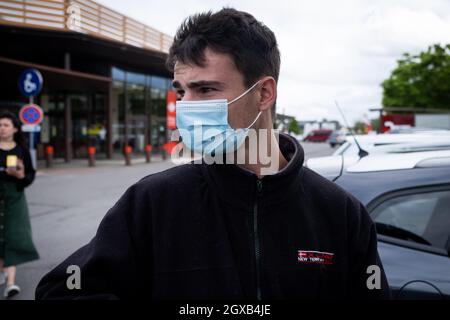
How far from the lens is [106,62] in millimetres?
22703

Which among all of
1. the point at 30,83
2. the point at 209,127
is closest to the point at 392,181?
the point at 209,127

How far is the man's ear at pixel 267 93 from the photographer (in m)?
1.74

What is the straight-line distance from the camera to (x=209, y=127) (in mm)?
1780

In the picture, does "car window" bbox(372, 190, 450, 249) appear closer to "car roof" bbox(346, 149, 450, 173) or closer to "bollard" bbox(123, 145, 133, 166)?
"car roof" bbox(346, 149, 450, 173)

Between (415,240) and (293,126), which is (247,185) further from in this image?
(293,126)

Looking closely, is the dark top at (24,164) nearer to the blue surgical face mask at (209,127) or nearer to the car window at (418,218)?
the blue surgical face mask at (209,127)

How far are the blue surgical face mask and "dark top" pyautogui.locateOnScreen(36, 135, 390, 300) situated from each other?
166 mm

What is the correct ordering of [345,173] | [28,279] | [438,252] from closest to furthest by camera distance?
[438,252] → [345,173] → [28,279]

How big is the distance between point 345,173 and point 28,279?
3881 mm

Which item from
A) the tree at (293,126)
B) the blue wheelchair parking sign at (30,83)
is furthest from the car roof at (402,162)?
the blue wheelchair parking sign at (30,83)

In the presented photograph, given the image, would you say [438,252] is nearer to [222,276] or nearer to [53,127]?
[222,276]

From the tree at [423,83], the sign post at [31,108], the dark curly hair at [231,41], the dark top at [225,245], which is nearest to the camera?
the dark top at [225,245]

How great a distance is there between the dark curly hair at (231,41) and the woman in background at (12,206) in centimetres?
355
